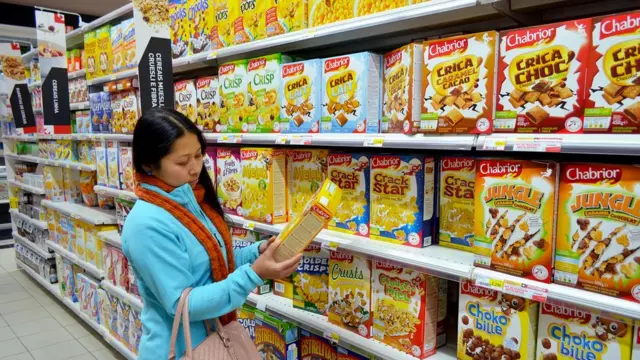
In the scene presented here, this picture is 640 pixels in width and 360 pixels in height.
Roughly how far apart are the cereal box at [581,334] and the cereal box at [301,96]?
A: 127 cm

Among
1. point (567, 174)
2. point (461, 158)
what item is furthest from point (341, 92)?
point (567, 174)

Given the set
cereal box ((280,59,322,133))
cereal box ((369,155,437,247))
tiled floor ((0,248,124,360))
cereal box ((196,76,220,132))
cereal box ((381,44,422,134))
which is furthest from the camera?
tiled floor ((0,248,124,360))

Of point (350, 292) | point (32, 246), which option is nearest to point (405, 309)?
point (350, 292)

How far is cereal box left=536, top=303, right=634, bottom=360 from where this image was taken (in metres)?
1.32

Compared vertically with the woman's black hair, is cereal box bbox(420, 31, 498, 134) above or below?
above

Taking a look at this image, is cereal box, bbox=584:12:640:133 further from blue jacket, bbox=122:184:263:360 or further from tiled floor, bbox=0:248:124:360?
tiled floor, bbox=0:248:124:360

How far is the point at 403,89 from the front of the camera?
69.8 inches

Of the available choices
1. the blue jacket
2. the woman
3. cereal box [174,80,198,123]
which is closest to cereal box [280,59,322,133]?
the woman

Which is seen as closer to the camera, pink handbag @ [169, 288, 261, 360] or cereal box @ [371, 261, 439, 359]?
pink handbag @ [169, 288, 261, 360]

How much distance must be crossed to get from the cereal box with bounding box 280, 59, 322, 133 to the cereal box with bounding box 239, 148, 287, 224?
0.62 feet

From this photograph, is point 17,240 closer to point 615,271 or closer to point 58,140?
point 58,140

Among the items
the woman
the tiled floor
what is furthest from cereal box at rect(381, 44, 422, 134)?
the tiled floor

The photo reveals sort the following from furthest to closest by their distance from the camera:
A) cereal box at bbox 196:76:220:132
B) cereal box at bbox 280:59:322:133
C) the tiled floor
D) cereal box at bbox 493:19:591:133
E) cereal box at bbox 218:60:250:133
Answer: the tiled floor < cereal box at bbox 196:76:220:132 < cereal box at bbox 218:60:250:133 < cereal box at bbox 280:59:322:133 < cereal box at bbox 493:19:591:133

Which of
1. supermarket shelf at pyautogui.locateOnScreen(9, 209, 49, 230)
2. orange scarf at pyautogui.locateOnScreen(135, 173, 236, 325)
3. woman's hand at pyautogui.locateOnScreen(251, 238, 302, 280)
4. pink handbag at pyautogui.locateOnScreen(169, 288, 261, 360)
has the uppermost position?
orange scarf at pyautogui.locateOnScreen(135, 173, 236, 325)
